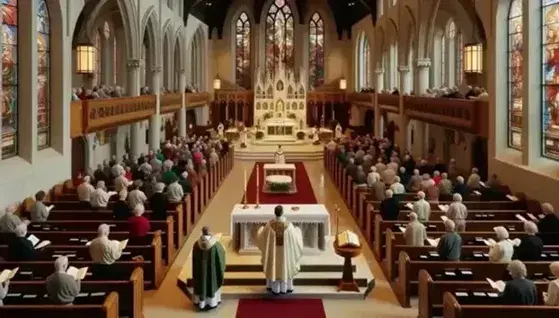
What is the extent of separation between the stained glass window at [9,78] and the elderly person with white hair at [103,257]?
6.79 m

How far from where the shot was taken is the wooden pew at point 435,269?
12.4 m

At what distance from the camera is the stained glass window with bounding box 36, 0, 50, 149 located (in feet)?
66.3

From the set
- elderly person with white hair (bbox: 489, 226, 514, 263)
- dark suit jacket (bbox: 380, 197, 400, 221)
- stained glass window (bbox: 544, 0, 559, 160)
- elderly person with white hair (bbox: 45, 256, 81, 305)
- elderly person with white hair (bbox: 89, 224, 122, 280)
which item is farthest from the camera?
stained glass window (bbox: 544, 0, 559, 160)

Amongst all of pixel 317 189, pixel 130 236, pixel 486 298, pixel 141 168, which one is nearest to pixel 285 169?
pixel 317 189

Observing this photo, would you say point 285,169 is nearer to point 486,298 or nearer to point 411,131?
point 411,131

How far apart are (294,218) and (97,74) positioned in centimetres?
2011

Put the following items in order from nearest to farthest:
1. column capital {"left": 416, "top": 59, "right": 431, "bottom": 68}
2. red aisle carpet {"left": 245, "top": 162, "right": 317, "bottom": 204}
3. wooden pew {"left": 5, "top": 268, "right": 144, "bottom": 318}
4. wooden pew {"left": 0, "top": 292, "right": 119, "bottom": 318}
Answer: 1. wooden pew {"left": 0, "top": 292, "right": 119, "bottom": 318}
2. wooden pew {"left": 5, "top": 268, "right": 144, "bottom": 318}
3. red aisle carpet {"left": 245, "top": 162, "right": 317, "bottom": 204}
4. column capital {"left": 416, "top": 59, "right": 431, "bottom": 68}

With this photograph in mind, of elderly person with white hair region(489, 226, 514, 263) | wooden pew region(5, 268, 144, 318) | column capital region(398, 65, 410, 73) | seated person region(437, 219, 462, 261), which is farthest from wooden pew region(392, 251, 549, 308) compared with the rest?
column capital region(398, 65, 410, 73)

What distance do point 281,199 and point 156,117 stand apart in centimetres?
1037

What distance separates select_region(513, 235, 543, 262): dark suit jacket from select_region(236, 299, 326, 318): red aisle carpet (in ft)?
12.5

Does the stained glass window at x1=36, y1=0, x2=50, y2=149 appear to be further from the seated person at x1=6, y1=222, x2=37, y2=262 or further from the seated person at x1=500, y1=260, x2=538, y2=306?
the seated person at x1=500, y1=260, x2=538, y2=306

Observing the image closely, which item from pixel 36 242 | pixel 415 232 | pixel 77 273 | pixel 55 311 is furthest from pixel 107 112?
pixel 55 311

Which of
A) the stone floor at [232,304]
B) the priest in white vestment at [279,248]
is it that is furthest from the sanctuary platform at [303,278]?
the priest in white vestment at [279,248]

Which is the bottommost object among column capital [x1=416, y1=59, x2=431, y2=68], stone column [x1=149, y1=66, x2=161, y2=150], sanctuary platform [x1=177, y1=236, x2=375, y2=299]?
sanctuary platform [x1=177, y1=236, x2=375, y2=299]
